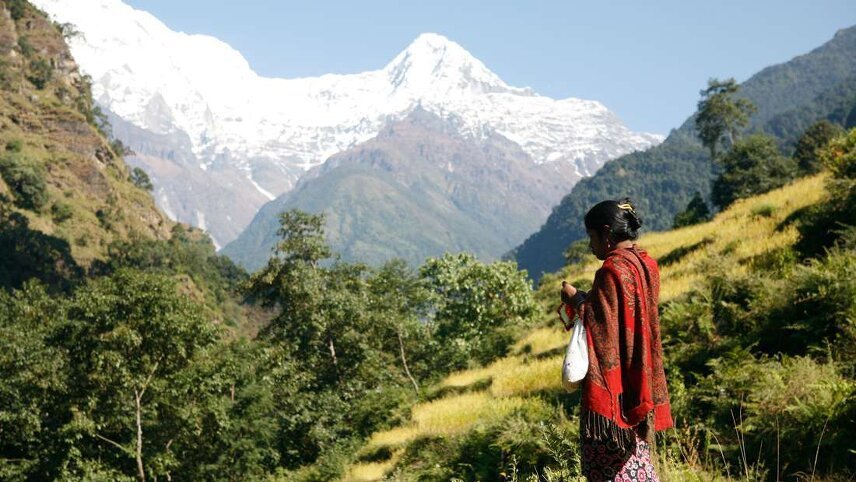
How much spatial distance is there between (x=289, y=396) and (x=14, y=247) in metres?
73.7

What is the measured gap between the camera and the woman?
161 inches

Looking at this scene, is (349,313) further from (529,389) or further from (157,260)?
(157,260)

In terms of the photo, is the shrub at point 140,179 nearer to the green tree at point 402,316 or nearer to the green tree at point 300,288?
the green tree at point 402,316

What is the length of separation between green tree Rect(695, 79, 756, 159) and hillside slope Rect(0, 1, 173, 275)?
89004 millimetres

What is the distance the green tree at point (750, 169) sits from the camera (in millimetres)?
67188

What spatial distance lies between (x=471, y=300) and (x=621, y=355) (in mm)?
25594

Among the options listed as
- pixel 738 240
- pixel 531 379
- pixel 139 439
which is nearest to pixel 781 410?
pixel 531 379

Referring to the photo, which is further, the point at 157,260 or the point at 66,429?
the point at 157,260

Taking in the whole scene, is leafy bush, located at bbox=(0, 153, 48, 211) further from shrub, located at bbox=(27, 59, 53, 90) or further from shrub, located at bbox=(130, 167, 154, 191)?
shrub, located at bbox=(130, 167, 154, 191)

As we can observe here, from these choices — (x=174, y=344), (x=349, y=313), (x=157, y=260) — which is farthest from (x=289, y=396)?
(x=157, y=260)

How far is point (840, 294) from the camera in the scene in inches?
338

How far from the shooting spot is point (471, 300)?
29.7 metres

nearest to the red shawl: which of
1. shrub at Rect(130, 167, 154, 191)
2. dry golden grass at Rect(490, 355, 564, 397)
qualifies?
dry golden grass at Rect(490, 355, 564, 397)

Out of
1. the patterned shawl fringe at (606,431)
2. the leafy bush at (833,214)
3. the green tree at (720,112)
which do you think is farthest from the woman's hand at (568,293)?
the green tree at (720,112)
